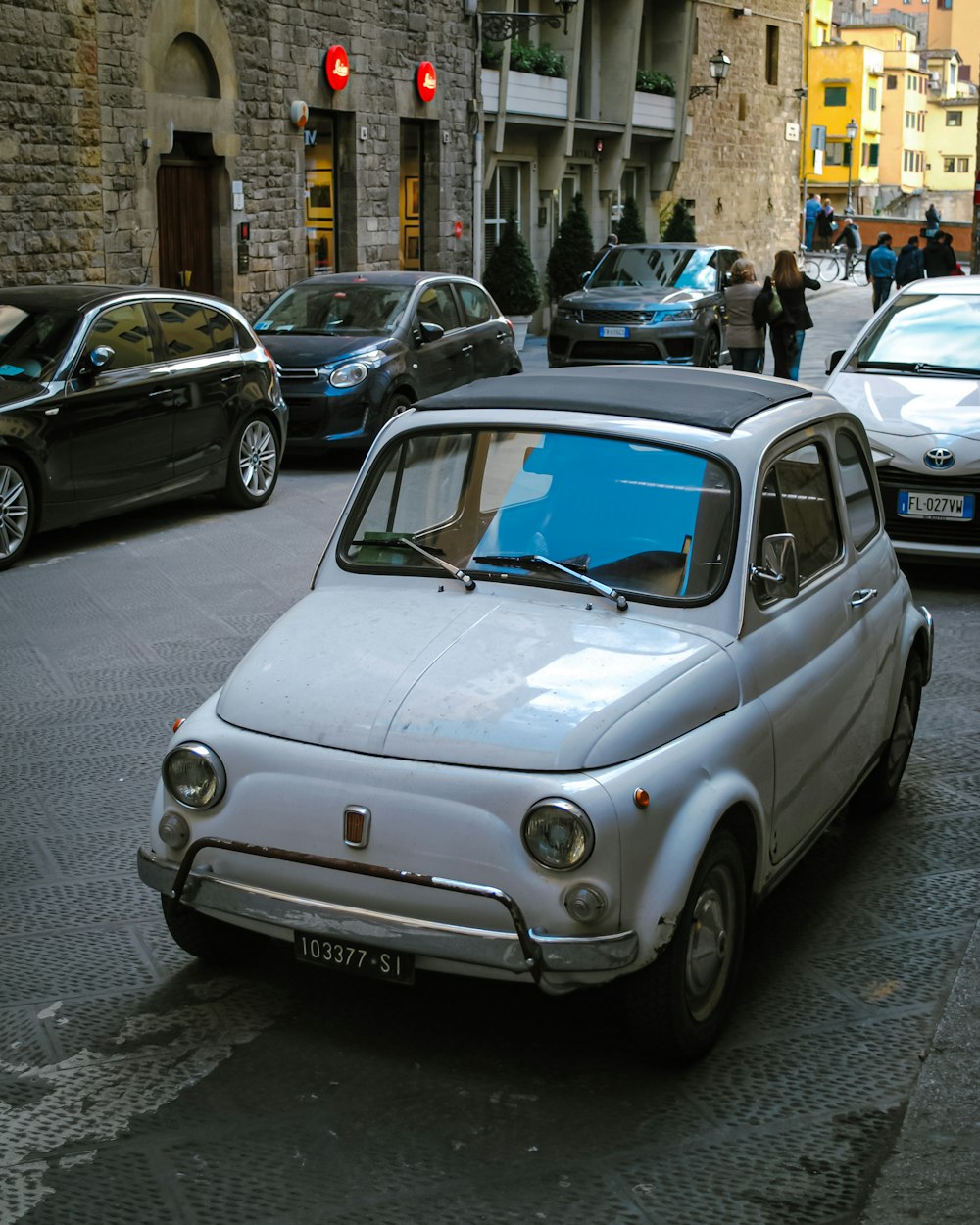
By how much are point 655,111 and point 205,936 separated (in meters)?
36.0

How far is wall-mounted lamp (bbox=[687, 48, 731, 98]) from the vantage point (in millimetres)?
39250

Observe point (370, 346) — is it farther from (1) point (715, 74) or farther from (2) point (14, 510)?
(1) point (715, 74)

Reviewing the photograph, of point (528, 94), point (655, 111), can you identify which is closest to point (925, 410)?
point (528, 94)

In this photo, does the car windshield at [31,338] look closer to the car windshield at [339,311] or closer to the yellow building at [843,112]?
the car windshield at [339,311]

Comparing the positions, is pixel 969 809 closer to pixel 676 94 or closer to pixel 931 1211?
pixel 931 1211

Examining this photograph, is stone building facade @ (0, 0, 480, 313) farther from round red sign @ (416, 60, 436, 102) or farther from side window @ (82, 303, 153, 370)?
side window @ (82, 303, 153, 370)

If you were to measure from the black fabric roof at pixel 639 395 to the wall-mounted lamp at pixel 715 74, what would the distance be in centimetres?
3558

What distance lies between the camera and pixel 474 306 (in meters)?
17.4

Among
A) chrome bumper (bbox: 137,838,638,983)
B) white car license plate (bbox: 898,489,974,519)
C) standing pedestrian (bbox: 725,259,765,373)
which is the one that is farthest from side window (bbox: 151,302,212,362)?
chrome bumper (bbox: 137,838,638,983)

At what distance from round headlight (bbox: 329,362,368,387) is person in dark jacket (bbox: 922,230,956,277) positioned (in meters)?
15.2

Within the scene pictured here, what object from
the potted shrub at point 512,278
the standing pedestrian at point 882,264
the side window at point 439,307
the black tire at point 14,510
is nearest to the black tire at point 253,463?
the black tire at point 14,510

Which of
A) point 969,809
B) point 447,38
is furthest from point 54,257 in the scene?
point 969,809

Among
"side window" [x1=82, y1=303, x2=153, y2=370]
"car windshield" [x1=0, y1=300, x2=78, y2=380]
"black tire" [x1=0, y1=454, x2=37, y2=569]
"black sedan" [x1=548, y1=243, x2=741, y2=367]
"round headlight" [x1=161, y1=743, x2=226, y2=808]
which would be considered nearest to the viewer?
"round headlight" [x1=161, y1=743, x2=226, y2=808]

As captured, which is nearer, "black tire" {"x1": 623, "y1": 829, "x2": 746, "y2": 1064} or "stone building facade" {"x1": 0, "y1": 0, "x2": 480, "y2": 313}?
"black tire" {"x1": 623, "y1": 829, "x2": 746, "y2": 1064}
